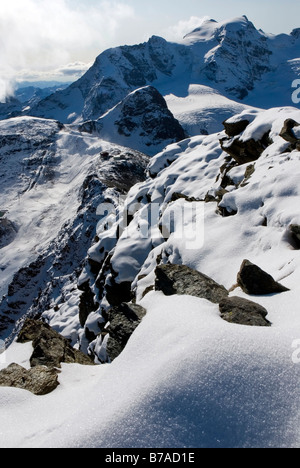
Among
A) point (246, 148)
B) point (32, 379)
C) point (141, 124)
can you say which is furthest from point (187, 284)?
point (141, 124)

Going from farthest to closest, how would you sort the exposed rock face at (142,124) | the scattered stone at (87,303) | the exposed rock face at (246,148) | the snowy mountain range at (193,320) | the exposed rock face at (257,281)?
the exposed rock face at (142,124) → the scattered stone at (87,303) → the exposed rock face at (246,148) → the exposed rock face at (257,281) → the snowy mountain range at (193,320)

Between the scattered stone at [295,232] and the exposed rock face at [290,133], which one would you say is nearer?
the scattered stone at [295,232]

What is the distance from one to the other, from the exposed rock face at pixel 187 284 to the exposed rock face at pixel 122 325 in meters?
1.09

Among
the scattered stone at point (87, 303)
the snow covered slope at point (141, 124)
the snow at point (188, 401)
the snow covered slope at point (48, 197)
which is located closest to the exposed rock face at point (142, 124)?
the snow covered slope at point (141, 124)

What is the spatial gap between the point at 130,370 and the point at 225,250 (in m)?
6.98

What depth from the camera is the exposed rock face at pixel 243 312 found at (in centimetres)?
671

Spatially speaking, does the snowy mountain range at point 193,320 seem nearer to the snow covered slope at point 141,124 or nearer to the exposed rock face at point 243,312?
the exposed rock face at point 243,312

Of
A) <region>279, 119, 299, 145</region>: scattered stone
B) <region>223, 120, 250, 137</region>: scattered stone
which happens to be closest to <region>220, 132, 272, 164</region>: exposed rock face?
<region>223, 120, 250, 137</region>: scattered stone

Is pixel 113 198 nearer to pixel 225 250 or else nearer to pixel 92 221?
pixel 92 221

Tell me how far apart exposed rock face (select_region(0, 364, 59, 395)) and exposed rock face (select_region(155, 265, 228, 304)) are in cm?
378

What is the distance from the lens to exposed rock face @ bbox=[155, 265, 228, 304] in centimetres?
866

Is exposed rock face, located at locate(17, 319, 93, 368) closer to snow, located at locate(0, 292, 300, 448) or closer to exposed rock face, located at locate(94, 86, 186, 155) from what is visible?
snow, located at locate(0, 292, 300, 448)

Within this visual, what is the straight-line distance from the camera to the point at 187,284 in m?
9.27

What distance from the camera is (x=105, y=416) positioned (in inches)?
186
